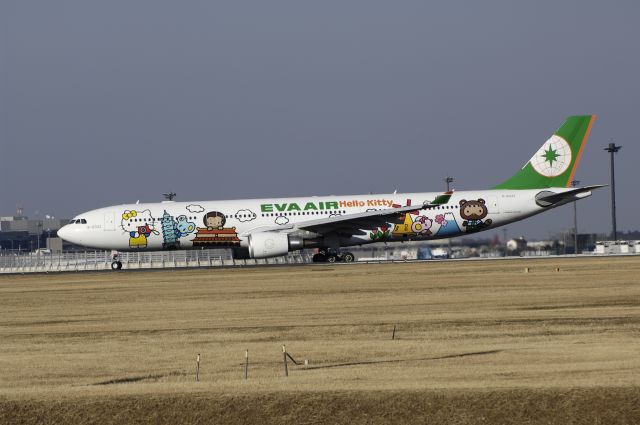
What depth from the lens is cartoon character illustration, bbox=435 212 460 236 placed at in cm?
5166

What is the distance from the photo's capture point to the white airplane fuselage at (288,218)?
5166 centimetres

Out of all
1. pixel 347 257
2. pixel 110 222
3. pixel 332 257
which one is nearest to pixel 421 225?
pixel 347 257

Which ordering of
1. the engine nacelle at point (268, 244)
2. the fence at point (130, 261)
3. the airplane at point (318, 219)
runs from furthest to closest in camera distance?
the fence at point (130, 261) → the airplane at point (318, 219) → the engine nacelle at point (268, 244)

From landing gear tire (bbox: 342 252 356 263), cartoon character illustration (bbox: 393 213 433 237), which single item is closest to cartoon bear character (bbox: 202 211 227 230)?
landing gear tire (bbox: 342 252 356 263)

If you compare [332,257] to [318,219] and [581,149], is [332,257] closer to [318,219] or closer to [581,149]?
[318,219]

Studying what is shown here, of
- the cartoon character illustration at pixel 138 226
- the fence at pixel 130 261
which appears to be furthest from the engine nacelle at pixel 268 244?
the fence at pixel 130 261

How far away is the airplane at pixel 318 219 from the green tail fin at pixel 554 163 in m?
0.69

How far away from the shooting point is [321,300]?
101 feet

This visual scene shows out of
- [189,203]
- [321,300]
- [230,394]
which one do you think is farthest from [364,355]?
[189,203]

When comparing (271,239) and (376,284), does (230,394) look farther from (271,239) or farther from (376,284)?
(271,239)

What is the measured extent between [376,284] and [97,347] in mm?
16480

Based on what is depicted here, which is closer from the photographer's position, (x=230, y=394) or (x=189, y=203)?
(x=230, y=394)

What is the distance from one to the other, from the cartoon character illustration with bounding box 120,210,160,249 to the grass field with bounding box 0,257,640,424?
1366cm

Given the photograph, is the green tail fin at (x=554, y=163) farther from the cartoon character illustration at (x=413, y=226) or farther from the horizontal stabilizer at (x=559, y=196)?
the cartoon character illustration at (x=413, y=226)
